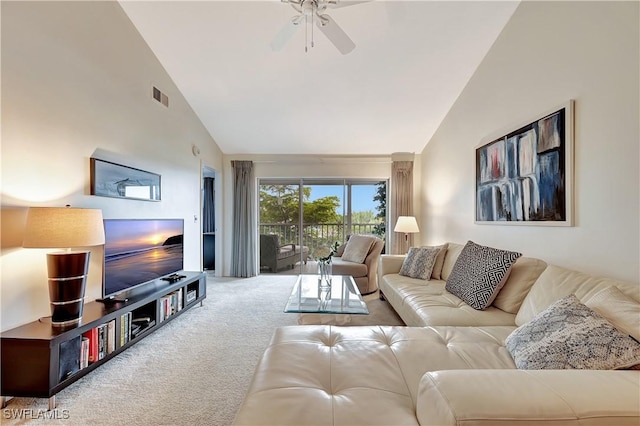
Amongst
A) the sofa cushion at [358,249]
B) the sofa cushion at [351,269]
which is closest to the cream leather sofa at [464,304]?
the sofa cushion at [351,269]

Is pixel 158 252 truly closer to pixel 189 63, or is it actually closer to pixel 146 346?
pixel 146 346

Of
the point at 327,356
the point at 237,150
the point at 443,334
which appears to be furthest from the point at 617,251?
the point at 237,150

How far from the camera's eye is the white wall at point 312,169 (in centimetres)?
511

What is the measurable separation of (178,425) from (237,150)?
167 inches

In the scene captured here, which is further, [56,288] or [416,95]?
[416,95]

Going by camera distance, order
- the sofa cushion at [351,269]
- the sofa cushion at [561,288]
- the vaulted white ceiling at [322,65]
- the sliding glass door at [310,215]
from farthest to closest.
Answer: the sliding glass door at [310,215] < the sofa cushion at [351,269] < the vaulted white ceiling at [322,65] < the sofa cushion at [561,288]

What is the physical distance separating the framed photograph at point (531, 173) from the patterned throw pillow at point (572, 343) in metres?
1.03

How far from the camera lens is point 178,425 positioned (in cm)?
149

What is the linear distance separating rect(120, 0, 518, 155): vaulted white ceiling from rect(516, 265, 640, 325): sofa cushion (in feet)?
7.78

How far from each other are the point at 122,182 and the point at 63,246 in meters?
1.03

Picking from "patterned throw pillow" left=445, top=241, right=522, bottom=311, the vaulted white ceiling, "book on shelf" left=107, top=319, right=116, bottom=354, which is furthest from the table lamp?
"patterned throw pillow" left=445, top=241, right=522, bottom=311
